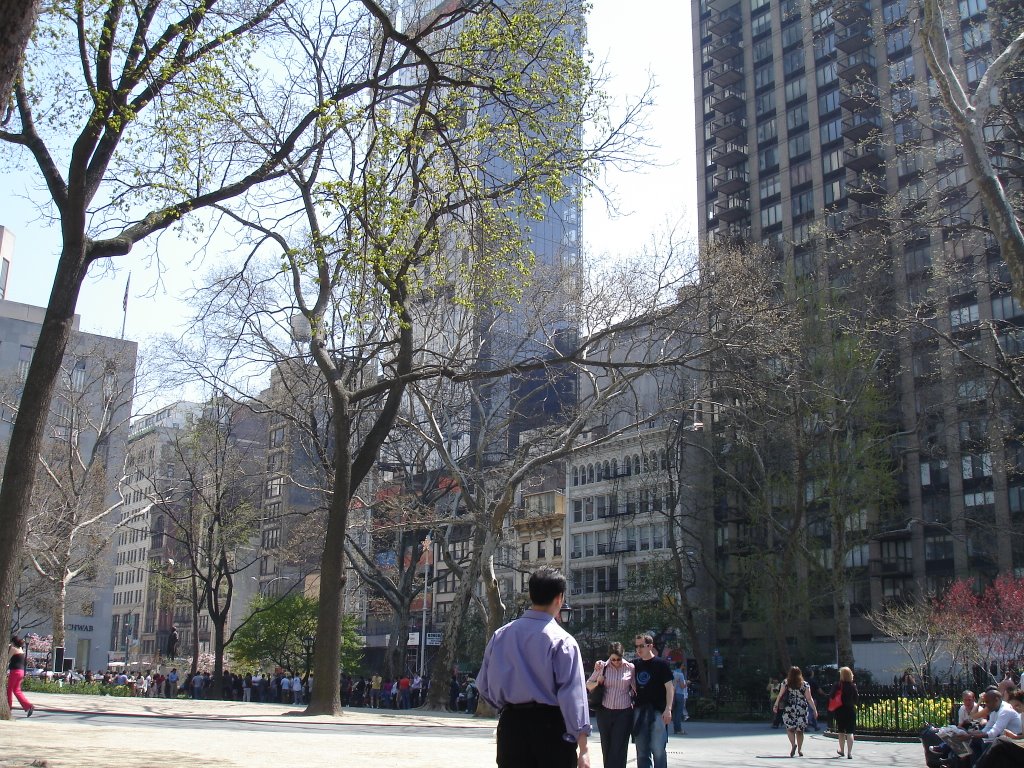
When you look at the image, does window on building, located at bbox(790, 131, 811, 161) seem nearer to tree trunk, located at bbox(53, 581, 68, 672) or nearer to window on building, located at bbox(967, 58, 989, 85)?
window on building, located at bbox(967, 58, 989, 85)

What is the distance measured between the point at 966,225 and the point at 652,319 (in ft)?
24.3

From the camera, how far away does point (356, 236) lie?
1596cm

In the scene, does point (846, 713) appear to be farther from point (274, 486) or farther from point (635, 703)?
point (274, 486)

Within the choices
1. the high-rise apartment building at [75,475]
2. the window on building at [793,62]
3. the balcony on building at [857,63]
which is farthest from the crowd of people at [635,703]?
the window on building at [793,62]

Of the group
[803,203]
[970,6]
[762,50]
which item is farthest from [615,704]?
[762,50]

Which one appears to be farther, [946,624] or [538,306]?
A: [946,624]

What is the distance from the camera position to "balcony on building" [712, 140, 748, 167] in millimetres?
80562

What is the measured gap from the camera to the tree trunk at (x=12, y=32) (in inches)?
259

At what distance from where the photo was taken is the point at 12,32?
670 cm

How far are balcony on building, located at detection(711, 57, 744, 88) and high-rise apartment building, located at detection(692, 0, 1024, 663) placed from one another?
0.14 meters

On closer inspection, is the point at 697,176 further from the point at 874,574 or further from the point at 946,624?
the point at 946,624

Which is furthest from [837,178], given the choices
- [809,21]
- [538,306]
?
[538,306]

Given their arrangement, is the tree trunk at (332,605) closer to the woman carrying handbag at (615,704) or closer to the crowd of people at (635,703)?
the crowd of people at (635,703)

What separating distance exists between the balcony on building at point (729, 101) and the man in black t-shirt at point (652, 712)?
78.3 metres
